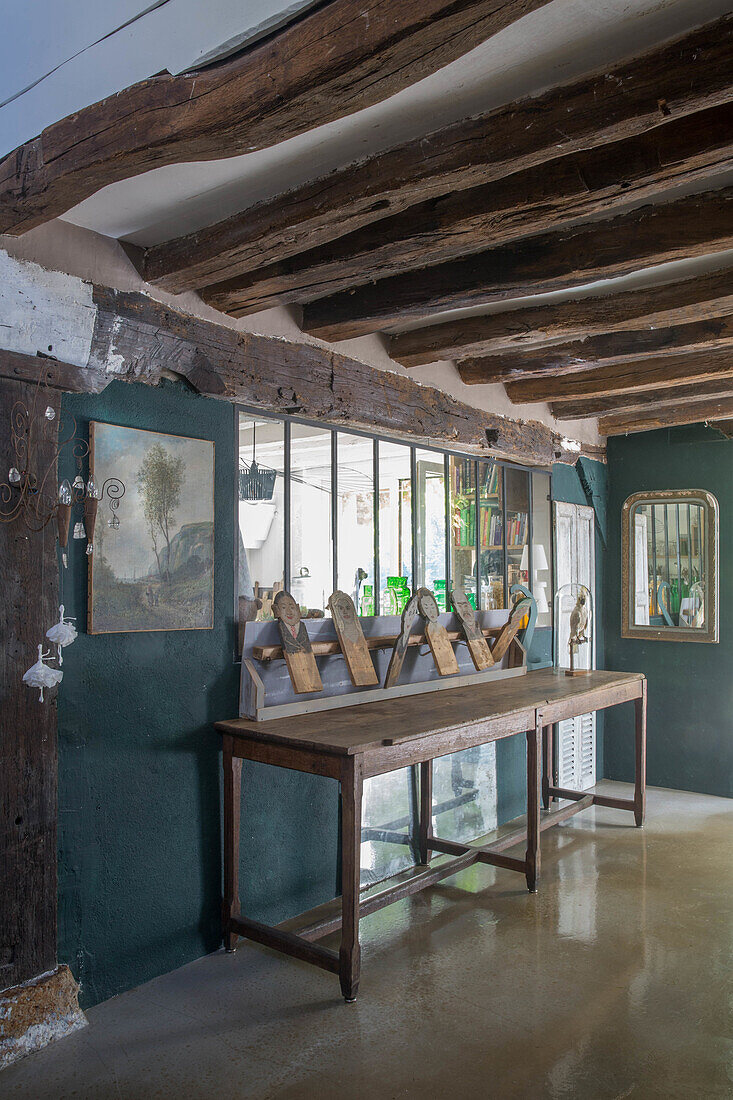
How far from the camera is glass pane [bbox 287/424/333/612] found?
12.6 feet

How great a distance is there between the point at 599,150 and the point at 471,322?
62.1 inches

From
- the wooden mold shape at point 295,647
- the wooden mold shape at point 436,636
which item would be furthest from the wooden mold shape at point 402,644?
the wooden mold shape at point 295,647

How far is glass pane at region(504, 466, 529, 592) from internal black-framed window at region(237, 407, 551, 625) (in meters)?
0.01

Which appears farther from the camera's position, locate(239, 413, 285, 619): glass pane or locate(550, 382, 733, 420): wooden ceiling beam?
locate(550, 382, 733, 420): wooden ceiling beam

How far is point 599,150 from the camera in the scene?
8.08 feet

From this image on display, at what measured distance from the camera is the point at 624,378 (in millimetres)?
4840

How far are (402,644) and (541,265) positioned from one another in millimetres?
1834

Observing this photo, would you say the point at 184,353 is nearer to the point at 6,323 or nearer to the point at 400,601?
the point at 6,323

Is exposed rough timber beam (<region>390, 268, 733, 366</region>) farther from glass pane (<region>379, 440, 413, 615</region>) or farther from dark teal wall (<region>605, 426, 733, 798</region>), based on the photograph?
dark teal wall (<region>605, 426, 733, 798</region>)

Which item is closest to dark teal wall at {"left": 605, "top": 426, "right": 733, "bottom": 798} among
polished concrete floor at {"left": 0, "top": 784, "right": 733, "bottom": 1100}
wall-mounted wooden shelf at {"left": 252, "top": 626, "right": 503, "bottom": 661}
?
wall-mounted wooden shelf at {"left": 252, "top": 626, "right": 503, "bottom": 661}

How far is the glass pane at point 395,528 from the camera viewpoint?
14.3 feet

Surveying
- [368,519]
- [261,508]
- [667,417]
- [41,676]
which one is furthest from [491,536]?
[41,676]

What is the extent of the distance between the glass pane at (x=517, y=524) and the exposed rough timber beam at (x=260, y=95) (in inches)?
149

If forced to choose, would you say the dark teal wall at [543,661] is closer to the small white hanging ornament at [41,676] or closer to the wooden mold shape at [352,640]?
the wooden mold shape at [352,640]
